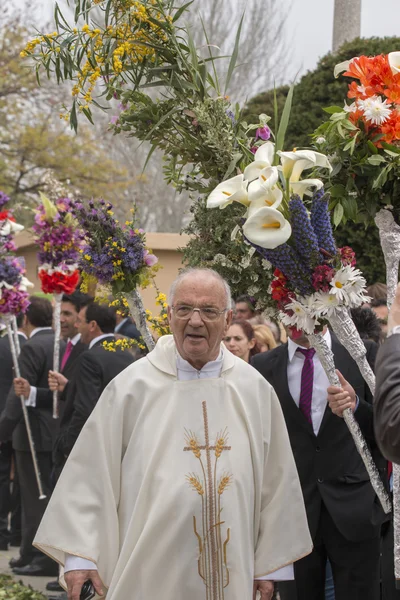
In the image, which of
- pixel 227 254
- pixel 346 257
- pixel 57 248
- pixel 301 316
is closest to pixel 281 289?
pixel 301 316

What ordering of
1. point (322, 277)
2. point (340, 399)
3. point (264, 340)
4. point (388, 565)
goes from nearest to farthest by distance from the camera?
1. point (322, 277)
2. point (340, 399)
3. point (388, 565)
4. point (264, 340)

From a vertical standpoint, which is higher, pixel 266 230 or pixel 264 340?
pixel 266 230

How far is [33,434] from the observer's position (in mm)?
9148

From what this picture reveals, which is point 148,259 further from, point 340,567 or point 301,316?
point 340,567

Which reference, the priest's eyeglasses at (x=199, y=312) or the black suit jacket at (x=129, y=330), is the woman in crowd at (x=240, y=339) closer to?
the priest's eyeglasses at (x=199, y=312)

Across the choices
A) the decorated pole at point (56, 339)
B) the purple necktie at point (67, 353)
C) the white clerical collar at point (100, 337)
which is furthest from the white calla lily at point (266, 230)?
Answer: the purple necktie at point (67, 353)

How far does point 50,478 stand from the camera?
9055 millimetres

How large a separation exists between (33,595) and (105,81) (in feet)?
13.3

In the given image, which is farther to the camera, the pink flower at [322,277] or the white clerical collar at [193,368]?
the white clerical collar at [193,368]

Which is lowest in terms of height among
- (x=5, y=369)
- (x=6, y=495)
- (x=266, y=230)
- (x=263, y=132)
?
(x=6, y=495)

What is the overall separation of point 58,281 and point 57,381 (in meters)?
0.88

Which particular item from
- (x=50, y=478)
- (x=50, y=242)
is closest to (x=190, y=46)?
(x=50, y=242)

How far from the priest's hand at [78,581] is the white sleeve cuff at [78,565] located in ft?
0.05

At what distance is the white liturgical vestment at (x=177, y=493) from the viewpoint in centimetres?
432
